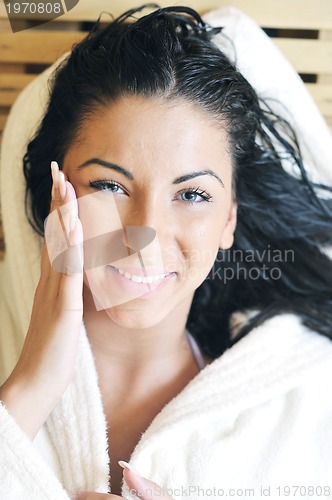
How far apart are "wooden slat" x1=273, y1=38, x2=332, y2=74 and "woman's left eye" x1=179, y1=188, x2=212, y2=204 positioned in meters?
0.44

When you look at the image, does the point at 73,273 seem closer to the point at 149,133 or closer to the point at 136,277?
the point at 136,277

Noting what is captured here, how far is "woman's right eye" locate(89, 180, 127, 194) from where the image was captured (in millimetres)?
1025

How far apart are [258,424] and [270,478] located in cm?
9

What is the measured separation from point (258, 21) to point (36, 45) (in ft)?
1.43

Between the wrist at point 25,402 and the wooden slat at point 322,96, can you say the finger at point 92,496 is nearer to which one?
the wrist at point 25,402

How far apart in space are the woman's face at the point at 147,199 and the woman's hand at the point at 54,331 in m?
0.04

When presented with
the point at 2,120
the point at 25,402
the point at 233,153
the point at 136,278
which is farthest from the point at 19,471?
the point at 2,120

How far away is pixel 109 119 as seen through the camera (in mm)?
1021

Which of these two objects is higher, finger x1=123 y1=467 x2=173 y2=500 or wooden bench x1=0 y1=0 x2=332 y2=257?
wooden bench x1=0 y1=0 x2=332 y2=257

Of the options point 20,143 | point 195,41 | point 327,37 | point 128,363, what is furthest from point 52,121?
point 327,37

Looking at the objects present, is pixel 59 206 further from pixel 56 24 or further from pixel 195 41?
pixel 56 24

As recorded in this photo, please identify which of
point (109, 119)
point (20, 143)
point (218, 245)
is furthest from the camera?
point (20, 143)

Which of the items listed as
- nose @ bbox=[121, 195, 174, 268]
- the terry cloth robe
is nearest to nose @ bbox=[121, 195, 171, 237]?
nose @ bbox=[121, 195, 174, 268]

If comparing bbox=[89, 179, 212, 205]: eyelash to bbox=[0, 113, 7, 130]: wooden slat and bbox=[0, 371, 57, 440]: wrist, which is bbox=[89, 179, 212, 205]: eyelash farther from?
bbox=[0, 113, 7, 130]: wooden slat
